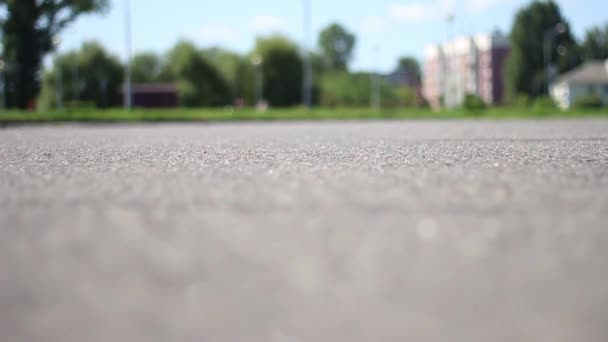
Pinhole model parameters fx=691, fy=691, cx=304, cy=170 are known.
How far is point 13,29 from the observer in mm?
36219

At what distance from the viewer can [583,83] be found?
75.8m

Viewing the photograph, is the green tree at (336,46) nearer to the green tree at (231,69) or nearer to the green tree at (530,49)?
the green tree at (231,69)

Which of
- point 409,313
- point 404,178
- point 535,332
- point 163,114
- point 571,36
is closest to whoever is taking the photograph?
point 535,332

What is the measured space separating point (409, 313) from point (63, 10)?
1571 inches

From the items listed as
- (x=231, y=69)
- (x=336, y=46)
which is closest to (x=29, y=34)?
(x=231, y=69)

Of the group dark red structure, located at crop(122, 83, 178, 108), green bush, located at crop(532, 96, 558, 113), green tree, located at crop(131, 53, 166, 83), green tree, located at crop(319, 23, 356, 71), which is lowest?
green bush, located at crop(532, 96, 558, 113)

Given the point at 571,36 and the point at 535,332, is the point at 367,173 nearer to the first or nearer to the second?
the point at 535,332

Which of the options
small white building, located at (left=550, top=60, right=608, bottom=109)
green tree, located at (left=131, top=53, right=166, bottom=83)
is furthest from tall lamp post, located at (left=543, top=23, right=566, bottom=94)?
green tree, located at (left=131, top=53, right=166, bottom=83)

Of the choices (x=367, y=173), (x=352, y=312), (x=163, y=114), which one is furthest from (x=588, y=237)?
(x=163, y=114)

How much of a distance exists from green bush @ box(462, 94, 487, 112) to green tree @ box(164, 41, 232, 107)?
38.6 metres

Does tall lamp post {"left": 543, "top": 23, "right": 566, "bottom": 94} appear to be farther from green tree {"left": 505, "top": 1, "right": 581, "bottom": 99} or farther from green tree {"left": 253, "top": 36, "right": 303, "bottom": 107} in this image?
green tree {"left": 253, "top": 36, "right": 303, "bottom": 107}

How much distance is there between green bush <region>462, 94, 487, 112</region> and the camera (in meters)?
35.4

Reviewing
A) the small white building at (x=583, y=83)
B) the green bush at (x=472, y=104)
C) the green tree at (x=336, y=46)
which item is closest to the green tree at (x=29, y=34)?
the green bush at (x=472, y=104)

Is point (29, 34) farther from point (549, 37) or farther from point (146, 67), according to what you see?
point (146, 67)
